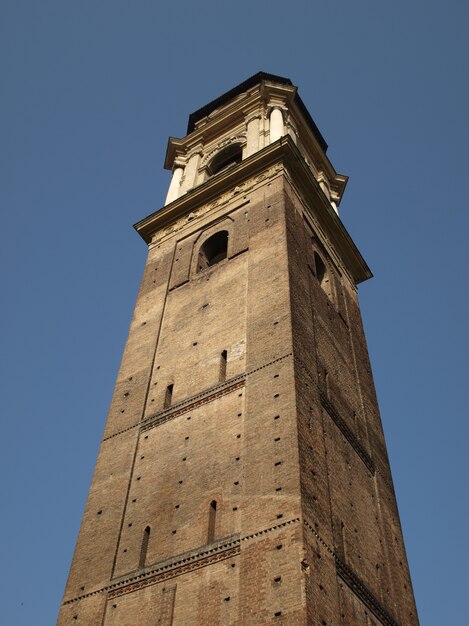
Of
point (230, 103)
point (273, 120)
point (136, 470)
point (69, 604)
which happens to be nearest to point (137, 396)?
point (136, 470)

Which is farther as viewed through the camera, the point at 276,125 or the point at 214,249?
the point at 276,125

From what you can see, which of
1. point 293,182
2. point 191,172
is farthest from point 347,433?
point 191,172

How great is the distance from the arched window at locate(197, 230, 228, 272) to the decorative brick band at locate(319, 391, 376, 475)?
7845 mm

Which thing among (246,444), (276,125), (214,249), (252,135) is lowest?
(246,444)

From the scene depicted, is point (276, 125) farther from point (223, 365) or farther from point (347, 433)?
point (347, 433)

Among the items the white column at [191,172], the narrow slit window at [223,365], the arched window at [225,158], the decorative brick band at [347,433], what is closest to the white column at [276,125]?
the arched window at [225,158]

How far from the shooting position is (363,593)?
45.6ft

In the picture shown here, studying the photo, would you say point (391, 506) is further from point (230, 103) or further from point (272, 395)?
point (230, 103)

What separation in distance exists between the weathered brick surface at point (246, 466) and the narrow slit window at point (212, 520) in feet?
0.15

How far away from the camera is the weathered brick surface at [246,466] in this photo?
1271 cm

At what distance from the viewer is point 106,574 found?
14516mm

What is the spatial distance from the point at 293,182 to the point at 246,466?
499 inches

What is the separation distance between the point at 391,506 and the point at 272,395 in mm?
4716

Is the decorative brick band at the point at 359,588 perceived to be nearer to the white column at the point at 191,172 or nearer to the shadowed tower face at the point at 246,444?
the shadowed tower face at the point at 246,444
